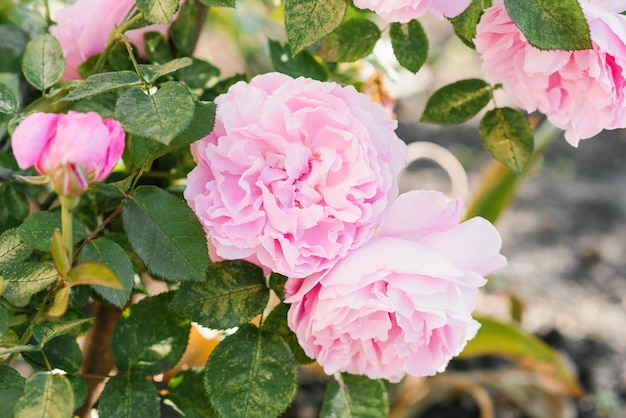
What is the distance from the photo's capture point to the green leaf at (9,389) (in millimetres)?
447

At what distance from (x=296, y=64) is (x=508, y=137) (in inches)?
7.3

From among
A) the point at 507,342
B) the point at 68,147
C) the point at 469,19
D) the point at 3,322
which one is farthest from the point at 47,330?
the point at 507,342

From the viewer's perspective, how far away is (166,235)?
1.57 feet

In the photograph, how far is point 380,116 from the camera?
1.65 ft

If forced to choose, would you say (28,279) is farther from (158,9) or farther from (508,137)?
(508,137)

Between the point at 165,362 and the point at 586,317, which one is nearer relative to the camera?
the point at 165,362

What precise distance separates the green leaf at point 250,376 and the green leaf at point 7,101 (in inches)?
8.1

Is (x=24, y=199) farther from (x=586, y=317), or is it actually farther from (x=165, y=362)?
(x=586, y=317)

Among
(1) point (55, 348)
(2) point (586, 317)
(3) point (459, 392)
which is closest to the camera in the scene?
(1) point (55, 348)

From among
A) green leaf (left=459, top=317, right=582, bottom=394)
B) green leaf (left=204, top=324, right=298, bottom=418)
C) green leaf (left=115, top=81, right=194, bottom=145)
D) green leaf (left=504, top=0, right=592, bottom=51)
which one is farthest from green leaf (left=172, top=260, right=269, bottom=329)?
green leaf (left=459, top=317, right=582, bottom=394)

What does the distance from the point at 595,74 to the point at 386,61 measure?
1.07ft

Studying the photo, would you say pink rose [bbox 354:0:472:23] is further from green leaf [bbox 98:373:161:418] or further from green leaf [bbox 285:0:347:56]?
green leaf [bbox 98:373:161:418]

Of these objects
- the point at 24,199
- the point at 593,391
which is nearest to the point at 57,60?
the point at 24,199

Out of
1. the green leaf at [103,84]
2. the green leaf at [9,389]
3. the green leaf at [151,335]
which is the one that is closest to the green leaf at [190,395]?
the green leaf at [151,335]
